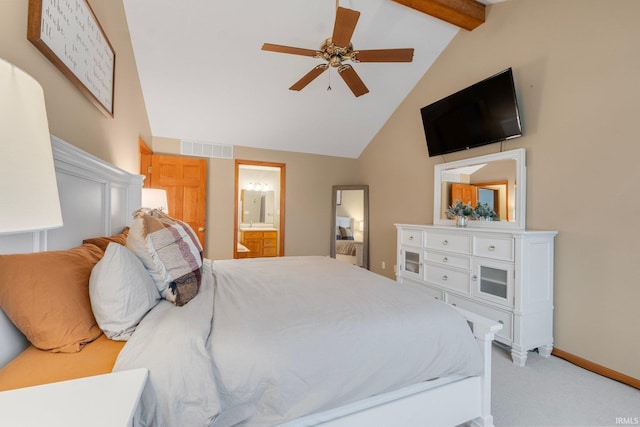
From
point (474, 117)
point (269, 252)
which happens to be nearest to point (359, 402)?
point (474, 117)

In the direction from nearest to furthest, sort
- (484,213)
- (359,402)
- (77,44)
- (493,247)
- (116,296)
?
(116,296) < (359,402) < (77,44) < (493,247) < (484,213)

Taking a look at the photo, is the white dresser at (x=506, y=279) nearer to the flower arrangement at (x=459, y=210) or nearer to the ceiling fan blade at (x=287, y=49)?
the flower arrangement at (x=459, y=210)

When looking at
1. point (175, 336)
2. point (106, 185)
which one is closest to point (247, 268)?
point (106, 185)

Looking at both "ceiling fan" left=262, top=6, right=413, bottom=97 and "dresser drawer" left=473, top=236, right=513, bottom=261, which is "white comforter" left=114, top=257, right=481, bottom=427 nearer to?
"dresser drawer" left=473, top=236, right=513, bottom=261

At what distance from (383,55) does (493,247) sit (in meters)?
1.93

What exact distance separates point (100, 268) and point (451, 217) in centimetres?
333

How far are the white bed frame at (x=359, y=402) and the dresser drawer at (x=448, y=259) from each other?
1.35 meters

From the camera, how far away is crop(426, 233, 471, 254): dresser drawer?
2.73m

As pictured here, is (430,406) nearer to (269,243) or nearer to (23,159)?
(23,159)

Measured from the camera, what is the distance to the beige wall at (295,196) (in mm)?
4473

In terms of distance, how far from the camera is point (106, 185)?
75.0 inches

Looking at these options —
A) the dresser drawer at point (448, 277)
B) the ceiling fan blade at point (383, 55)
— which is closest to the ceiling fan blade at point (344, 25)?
the ceiling fan blade at point (383, 55)

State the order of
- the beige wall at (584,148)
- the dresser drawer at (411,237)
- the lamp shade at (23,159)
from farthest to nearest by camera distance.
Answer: the dresser drawer at (411,237), the beige wall at (584,148), the lamp shade at (23,159)

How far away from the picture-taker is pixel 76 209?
1482 millimetres
